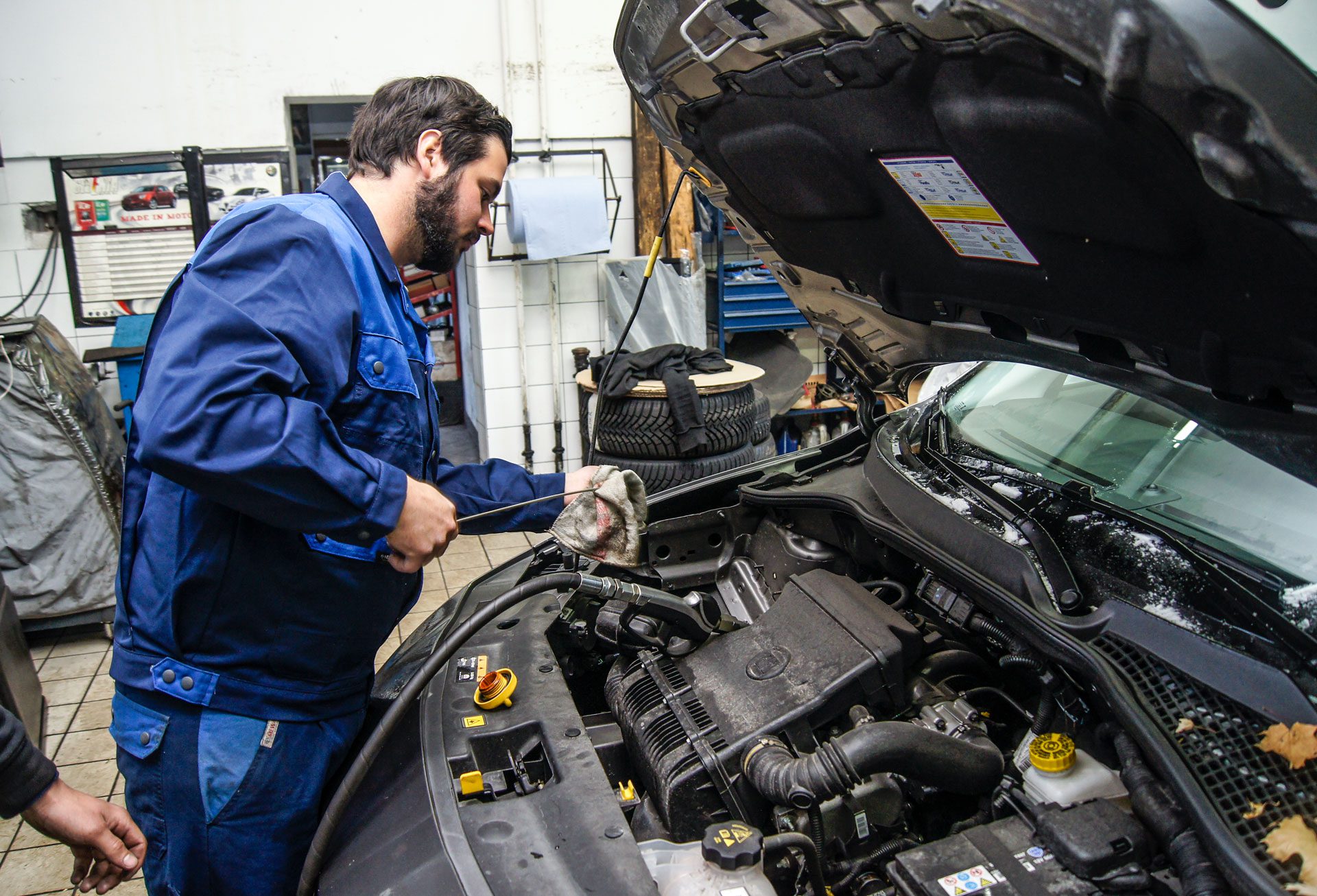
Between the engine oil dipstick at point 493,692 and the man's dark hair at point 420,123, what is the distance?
927 millimetres

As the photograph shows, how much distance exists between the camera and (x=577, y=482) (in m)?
1.86

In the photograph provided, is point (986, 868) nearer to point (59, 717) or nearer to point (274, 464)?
point (274, 464)

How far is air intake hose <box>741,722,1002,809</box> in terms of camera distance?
121 cm

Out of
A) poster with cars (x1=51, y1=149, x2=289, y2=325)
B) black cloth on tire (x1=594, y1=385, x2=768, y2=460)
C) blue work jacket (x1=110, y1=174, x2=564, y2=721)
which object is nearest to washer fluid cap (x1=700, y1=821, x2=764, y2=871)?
blue work jacket (x1=110, y1=174, x2=564, y2=721)

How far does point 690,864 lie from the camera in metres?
1.17

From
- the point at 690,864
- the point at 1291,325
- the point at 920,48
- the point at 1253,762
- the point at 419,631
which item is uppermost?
the point at 920,48

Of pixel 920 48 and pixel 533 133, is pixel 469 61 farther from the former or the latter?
pixel 920 48

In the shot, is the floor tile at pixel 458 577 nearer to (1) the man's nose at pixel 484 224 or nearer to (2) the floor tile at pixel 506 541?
(2) the floor tile at pixel 506 541

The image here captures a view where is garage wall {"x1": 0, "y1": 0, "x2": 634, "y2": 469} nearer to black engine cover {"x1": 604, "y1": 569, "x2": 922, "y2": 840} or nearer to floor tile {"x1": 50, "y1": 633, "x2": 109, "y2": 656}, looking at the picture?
floor tile {"x1": 50, "y1": 633, "x2": 109, "y2": 656}

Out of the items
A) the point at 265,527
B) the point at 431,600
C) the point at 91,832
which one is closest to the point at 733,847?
the point at 265,527

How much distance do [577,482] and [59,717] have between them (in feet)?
8.06

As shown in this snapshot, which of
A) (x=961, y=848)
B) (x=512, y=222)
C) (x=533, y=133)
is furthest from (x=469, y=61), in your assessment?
(x=961, y=848)

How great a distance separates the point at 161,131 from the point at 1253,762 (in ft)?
17.1

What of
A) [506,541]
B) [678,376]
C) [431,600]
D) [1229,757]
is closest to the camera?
[1229,757]
